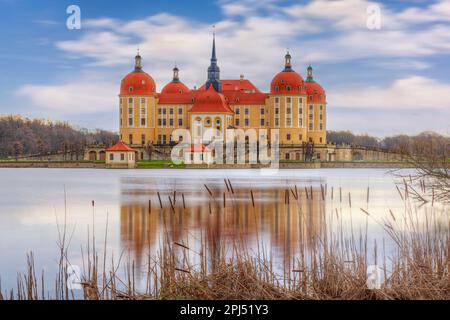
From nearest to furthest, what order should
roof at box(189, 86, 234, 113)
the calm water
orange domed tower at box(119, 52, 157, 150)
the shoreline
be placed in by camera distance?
the calm water
the shoreline
roof at box(189, 86, 234, 113)
orange domed tower at box(119, 52, 157, 150)

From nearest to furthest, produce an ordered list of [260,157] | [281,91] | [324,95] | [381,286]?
[381,286], [260,157], [281,91], [324,95]

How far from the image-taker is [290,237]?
1291 cm

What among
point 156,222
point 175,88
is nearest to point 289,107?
point 175,88

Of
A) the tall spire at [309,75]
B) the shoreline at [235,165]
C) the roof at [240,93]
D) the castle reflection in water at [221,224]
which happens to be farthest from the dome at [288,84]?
the castle reflection in water at [221,224]

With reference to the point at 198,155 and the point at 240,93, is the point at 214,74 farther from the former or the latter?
the point at 198,155

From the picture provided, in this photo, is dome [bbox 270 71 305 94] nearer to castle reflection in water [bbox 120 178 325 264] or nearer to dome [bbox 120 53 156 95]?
dome [bbox 120 53 156 95]

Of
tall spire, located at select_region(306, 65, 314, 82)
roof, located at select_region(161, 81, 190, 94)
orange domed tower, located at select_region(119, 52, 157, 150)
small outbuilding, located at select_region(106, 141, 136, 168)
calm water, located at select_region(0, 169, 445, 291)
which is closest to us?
calm water, located at select_region(0, 169, 445, 291)

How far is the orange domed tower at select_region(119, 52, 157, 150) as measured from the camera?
6888 cm

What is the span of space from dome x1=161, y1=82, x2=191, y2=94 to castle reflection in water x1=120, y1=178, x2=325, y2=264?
4992cm

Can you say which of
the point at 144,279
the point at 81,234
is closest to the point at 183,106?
the point at 81,234

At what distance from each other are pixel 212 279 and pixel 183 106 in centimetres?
6434

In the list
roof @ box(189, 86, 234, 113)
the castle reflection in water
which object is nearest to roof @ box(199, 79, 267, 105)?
roof @ box(189, 86, 234, 113)

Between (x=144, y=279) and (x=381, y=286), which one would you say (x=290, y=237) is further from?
(x=381, y=286)

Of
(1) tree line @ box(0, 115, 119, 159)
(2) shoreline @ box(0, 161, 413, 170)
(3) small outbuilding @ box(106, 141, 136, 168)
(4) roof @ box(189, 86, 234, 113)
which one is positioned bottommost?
(2) shoreline @ box(0, 161, 413, 170)
